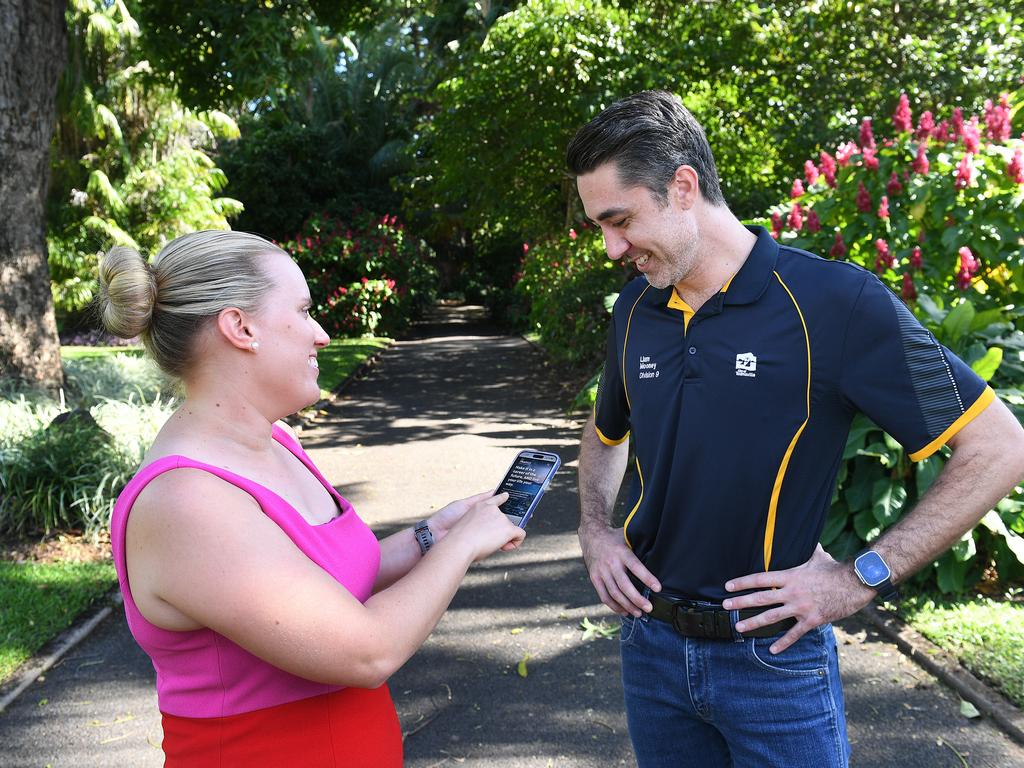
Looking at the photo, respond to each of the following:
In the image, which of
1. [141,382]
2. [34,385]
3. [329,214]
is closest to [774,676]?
[34,385]

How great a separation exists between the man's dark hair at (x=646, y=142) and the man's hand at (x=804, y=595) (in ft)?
3.00

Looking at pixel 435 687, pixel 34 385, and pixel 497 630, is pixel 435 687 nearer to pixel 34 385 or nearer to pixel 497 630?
pixel 497 630

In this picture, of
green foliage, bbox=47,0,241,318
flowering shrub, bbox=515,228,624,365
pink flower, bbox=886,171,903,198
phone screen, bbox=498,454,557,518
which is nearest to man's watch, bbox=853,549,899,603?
phone screen, bbox=498,454,557,518

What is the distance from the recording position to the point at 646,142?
2096mm

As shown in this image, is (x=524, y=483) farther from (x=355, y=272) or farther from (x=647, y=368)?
(x=355, y=272)

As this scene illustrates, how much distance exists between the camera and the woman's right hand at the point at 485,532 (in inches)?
73.9

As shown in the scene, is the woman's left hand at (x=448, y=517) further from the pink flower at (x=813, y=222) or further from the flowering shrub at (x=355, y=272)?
the flowering shrub at (x=355, y=272)

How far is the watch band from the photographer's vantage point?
7.64ft

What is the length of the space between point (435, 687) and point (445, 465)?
15.8ft

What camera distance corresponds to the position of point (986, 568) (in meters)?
5.10

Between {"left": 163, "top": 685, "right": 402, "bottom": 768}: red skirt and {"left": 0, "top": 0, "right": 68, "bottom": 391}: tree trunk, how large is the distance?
319 inches

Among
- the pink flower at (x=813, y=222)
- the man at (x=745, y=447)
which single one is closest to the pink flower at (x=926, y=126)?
the pink flower at (x=813, y=222)

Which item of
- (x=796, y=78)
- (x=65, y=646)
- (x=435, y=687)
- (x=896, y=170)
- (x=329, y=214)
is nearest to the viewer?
(x=435, y=687)

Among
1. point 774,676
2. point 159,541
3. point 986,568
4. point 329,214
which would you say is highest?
point 159,541
